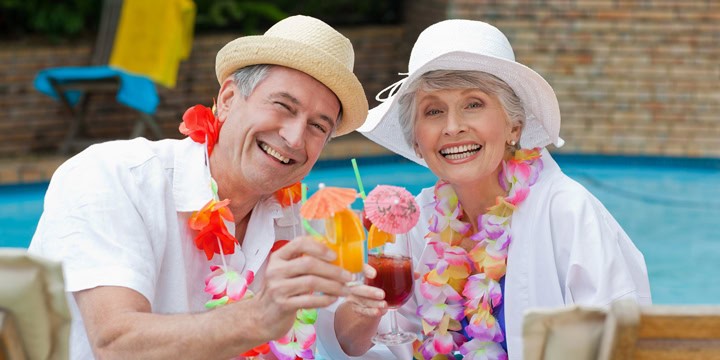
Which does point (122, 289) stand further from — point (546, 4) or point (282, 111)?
point (546, 4)

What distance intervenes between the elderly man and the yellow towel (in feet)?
20.8

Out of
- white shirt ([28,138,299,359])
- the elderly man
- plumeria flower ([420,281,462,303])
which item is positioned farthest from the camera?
plumeria flower ([420,281,462,303])

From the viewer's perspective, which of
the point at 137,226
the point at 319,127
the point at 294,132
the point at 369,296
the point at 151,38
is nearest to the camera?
the point at 369,296

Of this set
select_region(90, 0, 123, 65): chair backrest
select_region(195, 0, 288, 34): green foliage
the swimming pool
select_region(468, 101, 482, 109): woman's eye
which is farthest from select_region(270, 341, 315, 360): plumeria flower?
select_region(195, 0, 288, 34): green foliage

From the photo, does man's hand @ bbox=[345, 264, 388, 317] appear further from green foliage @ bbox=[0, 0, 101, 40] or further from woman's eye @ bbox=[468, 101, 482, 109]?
green foliage @ bbox=[0, 0, 101, 40]

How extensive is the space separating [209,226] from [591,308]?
136 cm

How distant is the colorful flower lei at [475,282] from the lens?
298cm

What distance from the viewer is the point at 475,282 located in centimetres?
303

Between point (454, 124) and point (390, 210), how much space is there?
631 mm

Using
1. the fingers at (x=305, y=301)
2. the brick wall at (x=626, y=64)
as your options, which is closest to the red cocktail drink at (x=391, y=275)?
the fingers at (x=305, y=301)

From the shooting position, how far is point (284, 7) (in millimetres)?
11719

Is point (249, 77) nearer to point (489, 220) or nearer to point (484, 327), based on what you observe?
point (489, 220)

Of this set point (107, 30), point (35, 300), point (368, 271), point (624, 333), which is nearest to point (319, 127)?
point (368, 271)

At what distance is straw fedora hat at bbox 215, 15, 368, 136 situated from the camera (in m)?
2.76
